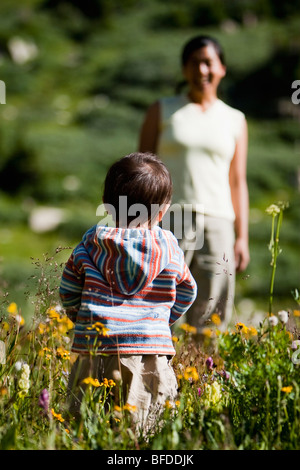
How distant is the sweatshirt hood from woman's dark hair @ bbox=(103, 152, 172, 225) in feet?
0.38

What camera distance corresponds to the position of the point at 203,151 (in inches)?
160

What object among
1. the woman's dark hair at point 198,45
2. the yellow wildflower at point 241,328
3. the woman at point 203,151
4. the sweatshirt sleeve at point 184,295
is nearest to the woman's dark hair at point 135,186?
the sweatshirt sleeve at point 184,295

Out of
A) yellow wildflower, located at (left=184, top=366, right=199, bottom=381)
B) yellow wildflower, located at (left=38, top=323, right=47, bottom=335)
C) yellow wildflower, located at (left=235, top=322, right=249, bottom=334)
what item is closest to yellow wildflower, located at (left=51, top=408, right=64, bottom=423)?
yellow wildflower, located at (left=38, top=323, right=47, bottom=335)

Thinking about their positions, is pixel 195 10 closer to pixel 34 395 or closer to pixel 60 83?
pixel 60 83

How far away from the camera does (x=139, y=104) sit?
28781mm

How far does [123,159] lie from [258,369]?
3.51 ft

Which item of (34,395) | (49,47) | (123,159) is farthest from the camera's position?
(49,47)

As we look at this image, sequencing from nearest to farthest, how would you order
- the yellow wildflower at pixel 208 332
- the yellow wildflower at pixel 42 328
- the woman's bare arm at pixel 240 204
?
the yellow wildflower at pixel 42 328 → the yellow wildflower at pixel 208 332 → the woman's bare arm at pixel 240 204

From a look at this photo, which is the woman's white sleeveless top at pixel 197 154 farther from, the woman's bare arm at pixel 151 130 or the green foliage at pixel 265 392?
the green foliage at pixel 265 392

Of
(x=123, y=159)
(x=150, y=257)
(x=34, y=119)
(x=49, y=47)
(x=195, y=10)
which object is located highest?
(x=195, y=10)

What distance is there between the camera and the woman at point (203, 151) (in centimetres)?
406

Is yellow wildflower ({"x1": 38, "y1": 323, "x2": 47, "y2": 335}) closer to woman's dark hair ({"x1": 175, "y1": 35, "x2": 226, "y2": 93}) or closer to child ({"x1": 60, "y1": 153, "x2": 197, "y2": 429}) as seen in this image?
child ({"x1": 60, "y1": 153, "x2": 197, "y2": 429})
